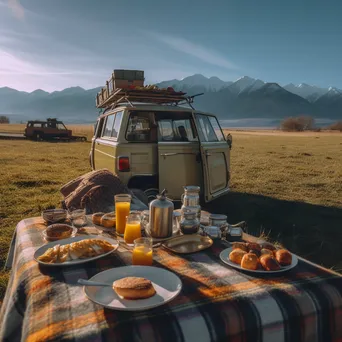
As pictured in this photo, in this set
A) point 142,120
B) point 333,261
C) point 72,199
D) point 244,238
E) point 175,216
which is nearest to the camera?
point 244,238

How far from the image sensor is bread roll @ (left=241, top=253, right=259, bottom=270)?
1757 mm

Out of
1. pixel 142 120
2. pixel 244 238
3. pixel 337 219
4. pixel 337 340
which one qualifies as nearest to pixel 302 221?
pixel 337 219

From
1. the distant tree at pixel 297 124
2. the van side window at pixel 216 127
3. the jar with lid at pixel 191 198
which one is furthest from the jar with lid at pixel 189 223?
the distant tree at pixel 297 124

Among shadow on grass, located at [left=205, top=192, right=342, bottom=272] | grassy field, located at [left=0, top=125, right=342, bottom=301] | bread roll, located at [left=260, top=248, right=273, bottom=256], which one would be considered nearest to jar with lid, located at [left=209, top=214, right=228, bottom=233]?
bread roll, located at [left=260, top=248, right=273, bottom=256]

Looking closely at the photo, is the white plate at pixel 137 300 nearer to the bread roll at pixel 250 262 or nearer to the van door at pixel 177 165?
the bread roll at pixel 250 262

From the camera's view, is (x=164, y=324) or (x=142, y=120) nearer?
(x=164, y=324)

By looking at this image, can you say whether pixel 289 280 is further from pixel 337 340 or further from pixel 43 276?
pixel 43 276

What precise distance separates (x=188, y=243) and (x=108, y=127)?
4.35m

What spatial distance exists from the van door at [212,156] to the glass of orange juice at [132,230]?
308 cm

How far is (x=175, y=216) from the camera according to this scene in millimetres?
2572

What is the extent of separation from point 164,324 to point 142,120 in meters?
4.33

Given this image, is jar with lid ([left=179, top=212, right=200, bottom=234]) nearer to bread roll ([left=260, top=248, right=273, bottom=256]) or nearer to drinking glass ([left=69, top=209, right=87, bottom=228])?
bread roll ([left=260, top=248, right=273, bottom=256])

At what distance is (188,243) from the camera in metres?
2.15

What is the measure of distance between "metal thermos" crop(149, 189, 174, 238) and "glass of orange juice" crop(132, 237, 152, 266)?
0.38m
